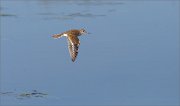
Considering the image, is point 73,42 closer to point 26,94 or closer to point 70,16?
point 26,94

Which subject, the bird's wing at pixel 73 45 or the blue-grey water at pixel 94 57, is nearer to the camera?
the bird's wing at pixel 73 45

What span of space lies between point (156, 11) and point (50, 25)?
382cm

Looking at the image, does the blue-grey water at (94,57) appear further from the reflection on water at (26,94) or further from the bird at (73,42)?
the bird at (73,42)

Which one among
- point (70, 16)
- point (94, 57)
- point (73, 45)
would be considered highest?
point (70, 16)

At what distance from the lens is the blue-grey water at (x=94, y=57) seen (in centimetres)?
1338

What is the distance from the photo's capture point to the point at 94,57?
1576cm

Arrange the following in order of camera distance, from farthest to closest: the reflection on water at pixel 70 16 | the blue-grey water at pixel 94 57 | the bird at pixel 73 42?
the reflection on water at pixel 70 16, the blue-grey water at pixel 94 57, the bird at pixel 73 42

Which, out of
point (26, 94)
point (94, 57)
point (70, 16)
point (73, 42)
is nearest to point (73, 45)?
point (73, 42)

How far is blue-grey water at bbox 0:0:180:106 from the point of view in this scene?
13.4 meters

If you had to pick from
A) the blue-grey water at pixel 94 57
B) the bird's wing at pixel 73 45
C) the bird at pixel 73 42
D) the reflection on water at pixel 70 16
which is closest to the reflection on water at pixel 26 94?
the blue-grey water at pixel 94 57

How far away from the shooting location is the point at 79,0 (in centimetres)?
2425

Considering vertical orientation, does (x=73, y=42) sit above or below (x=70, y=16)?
below

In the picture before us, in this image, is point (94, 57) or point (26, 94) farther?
point (94, 57)

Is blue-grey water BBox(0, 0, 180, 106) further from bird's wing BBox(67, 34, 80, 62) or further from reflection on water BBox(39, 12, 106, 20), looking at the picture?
bird's wing BBox(67, 34, 80, 62)
